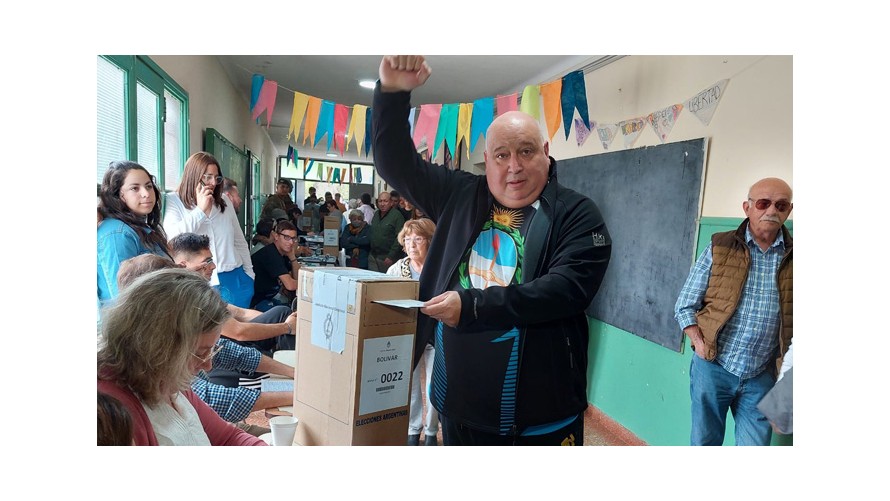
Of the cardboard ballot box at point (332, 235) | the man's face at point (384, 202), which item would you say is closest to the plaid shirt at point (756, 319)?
the man's face at point (384, 202)

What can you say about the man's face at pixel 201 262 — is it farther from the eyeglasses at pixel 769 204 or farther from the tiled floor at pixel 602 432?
the eyeglasses at pixel 769 204

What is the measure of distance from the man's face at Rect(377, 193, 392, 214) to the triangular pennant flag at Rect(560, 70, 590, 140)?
0.57m

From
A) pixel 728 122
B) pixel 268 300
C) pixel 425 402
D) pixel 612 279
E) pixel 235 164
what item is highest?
pixel 728 122

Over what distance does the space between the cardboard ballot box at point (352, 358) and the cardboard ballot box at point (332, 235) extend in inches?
17.5

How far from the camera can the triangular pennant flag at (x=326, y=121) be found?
4.83ft

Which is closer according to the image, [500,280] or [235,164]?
[500,280]

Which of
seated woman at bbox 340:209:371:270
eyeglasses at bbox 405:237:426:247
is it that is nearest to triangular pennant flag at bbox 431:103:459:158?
eyeglasses at bbox 405:237:426:247

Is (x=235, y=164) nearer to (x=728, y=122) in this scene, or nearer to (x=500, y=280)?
(x=500, y=280)

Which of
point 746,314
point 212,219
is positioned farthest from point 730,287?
point 212,219

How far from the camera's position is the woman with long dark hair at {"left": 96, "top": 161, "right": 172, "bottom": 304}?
125cm

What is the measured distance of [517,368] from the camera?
1271mm
